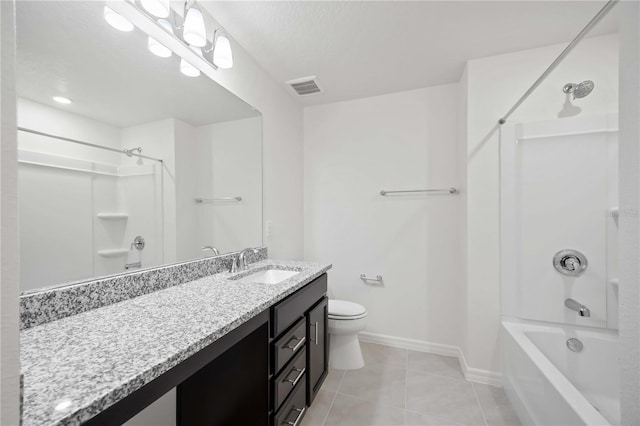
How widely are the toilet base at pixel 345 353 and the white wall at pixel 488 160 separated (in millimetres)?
839

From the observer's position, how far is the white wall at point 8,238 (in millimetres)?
291

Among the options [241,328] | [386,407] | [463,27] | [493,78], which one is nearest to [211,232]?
[241,328]

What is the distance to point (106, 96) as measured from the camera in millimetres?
1034

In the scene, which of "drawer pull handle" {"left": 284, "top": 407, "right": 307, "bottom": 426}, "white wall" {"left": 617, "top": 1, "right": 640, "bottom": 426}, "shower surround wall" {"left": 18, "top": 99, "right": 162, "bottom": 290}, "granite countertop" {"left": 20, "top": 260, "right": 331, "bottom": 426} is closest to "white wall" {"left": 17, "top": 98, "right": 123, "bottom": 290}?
"shower surround wall" {"left": 18, "top": 99, "right": 162, "bottom": 290}

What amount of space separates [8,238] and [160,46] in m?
1.30

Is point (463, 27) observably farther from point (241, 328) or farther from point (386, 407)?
point (386, 407)

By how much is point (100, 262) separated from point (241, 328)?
629 millimetres

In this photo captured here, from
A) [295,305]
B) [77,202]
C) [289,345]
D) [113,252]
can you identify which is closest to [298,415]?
[289,345]

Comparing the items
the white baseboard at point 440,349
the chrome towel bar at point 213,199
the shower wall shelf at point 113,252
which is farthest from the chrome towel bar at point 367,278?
the shower wall shelf at point 113,252

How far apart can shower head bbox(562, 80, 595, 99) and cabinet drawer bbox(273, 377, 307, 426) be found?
7.86 feet

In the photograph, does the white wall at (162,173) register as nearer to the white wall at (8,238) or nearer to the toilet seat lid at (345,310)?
the white wall at (8,238)

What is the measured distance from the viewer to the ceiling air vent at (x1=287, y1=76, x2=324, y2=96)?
2156 millimetres

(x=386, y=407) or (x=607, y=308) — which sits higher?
(x=607, y=308)

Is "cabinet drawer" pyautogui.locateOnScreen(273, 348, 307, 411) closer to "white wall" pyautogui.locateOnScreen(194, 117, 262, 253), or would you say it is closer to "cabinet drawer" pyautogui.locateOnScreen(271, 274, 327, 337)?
"cabinet drawer" pyautogui.locateOnScreen(271, 274, 327, 337)
